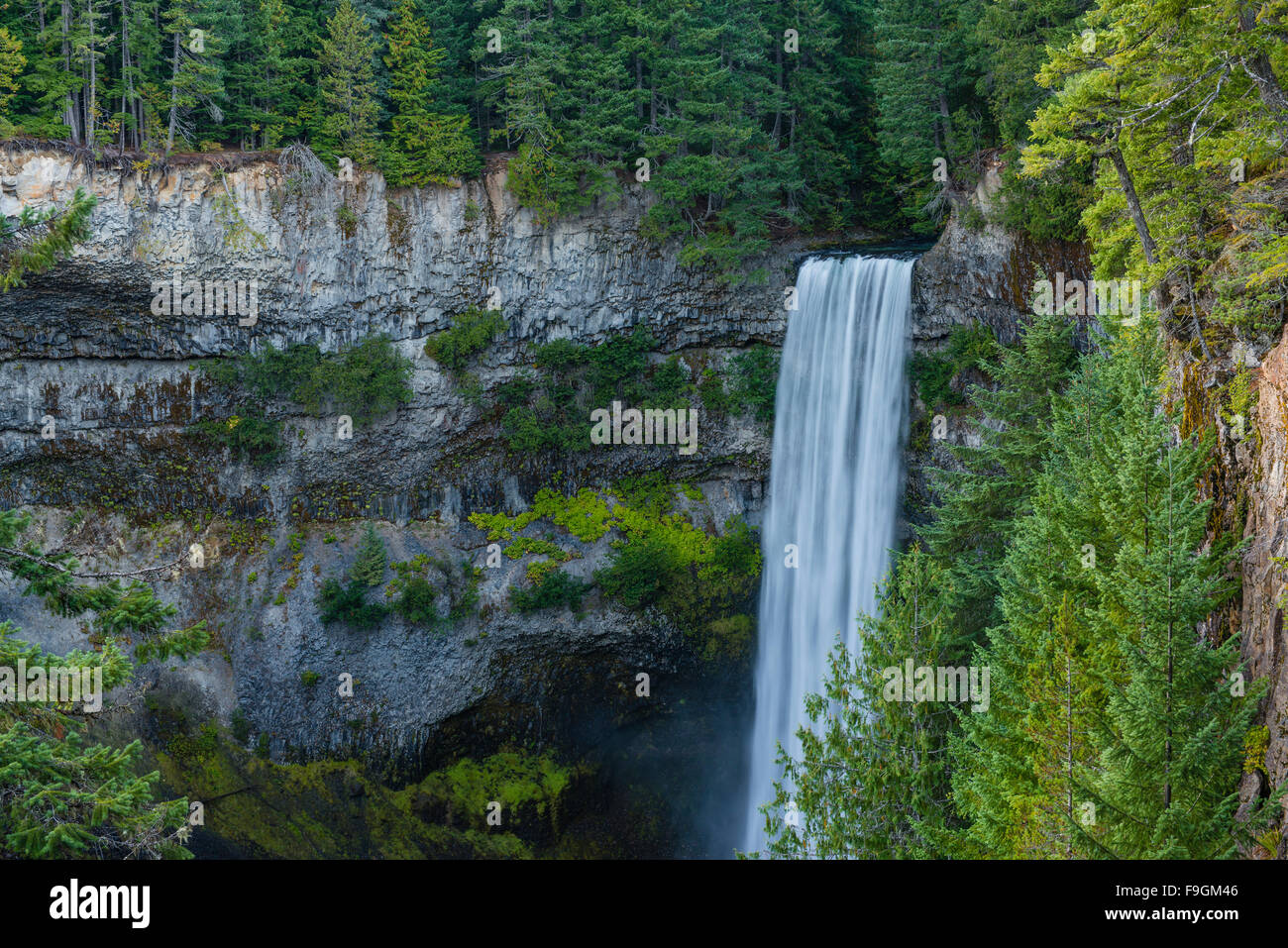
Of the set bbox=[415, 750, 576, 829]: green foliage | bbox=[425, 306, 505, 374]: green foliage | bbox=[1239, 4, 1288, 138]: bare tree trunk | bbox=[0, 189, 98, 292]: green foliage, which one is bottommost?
bbox=[415, 750, 576, 829]: green foliage

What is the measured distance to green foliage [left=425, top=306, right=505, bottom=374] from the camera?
107 feet

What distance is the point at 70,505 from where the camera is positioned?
33.1 m

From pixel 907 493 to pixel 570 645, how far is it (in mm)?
12351

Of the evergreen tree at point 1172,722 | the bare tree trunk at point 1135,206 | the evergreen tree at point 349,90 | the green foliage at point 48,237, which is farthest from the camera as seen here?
the evergreen tree at point 349,90

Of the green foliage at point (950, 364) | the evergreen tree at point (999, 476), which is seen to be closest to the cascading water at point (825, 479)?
the green foliage at point (950, 364)

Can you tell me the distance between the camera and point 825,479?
30422mm

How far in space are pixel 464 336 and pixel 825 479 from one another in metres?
13.2

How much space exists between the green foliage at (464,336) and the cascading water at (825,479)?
1009 cm

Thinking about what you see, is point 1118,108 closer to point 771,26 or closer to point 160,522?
point 771,26

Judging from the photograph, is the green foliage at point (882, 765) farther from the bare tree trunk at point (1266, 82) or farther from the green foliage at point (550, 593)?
the green foliage at point (550, 593)

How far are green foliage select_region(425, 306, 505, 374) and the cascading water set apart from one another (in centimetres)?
1009

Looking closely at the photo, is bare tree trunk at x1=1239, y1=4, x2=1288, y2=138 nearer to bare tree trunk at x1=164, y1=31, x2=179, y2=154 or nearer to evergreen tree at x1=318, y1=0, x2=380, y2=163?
evergreen tree at x1=318, y1=0, x2=380, y2=163

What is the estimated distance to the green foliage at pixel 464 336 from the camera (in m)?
32.6

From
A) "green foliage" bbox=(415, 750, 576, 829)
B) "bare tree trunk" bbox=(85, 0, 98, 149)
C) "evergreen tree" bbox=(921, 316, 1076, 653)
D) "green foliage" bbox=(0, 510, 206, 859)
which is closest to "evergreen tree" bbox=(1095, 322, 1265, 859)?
"evergreen tree" bbox=(921, 316, 1076, 653)
